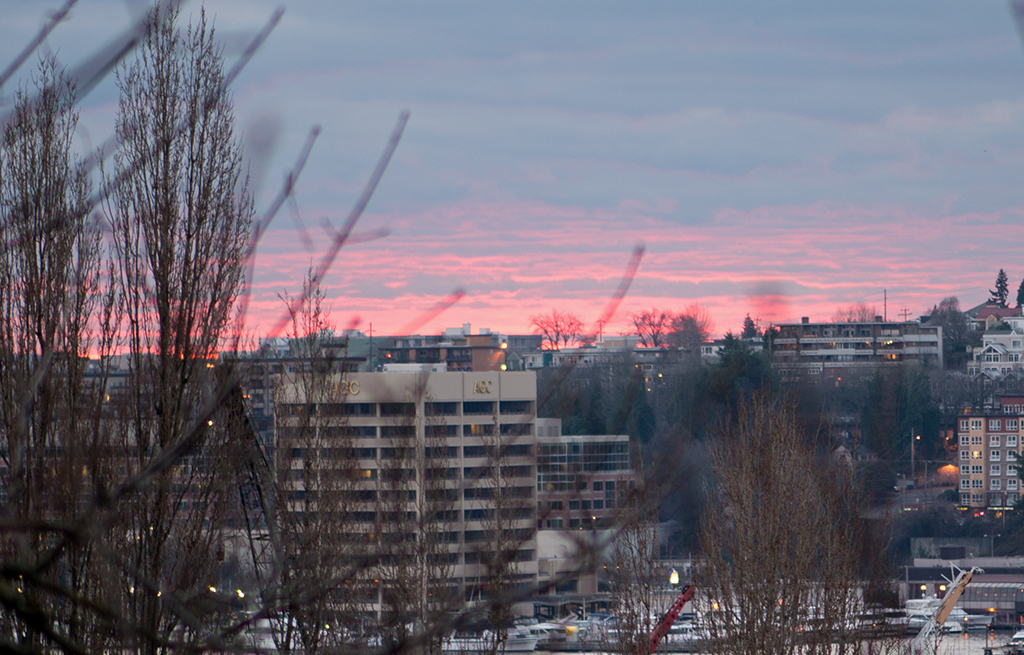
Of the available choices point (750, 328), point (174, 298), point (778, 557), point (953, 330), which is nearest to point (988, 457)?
Result: point (750, 328)

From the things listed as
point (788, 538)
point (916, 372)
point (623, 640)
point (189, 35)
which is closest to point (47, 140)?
point (189, 35)

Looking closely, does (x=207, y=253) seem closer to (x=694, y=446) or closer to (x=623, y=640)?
(x=623, y=640)

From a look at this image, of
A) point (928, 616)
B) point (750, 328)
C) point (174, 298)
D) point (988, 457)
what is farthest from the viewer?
point (750, 328)

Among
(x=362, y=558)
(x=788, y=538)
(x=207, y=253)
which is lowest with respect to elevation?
(x=788, y=538)

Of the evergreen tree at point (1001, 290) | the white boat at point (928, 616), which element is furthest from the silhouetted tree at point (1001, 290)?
the white boat at point (928, 616)

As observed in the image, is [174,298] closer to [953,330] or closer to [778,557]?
[778,557]

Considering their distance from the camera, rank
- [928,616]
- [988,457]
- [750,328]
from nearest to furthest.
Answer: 1. [928,616]
2. [988,457]
3. [750,328]

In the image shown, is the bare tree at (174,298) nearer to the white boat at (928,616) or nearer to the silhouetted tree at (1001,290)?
the white boat at (928,616)

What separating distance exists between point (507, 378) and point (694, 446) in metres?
7.27

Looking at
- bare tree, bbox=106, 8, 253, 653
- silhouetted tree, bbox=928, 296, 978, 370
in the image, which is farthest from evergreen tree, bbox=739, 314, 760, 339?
bare tree, bbox=106, 8, 253, 653

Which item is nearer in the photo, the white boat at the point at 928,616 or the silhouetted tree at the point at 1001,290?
the white boat at the point at 928,616

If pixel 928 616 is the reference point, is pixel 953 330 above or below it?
above

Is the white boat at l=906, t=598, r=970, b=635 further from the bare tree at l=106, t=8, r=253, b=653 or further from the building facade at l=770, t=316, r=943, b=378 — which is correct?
the bare tree at l=106, t=8, r=253, b=653

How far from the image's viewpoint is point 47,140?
169 inches
